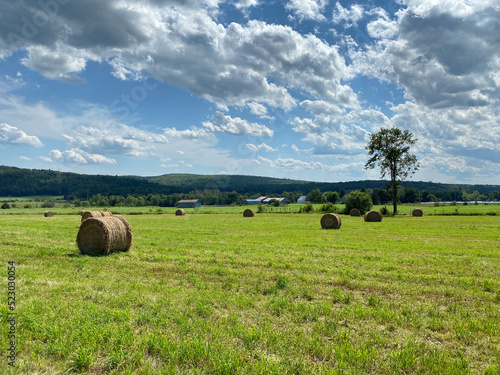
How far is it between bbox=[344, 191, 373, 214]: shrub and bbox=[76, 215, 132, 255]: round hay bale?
53673mm

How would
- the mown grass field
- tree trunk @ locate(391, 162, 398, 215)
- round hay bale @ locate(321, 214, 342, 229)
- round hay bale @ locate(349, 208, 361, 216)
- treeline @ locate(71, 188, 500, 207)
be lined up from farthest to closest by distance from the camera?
treeline @ locate(71, 188, 500, 207) < tree trunk @ locate(391, 162, 398, 215) < round hay bale @ locate(349, 208, 361, 216) < round hay bale @ locate(321, 214, 342, 229) < the mown grass field

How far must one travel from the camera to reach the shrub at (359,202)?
61.9 m

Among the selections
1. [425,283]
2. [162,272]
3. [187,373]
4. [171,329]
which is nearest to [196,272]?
[162,272]

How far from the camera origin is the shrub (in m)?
61.9

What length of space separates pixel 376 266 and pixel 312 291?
14.4 ft

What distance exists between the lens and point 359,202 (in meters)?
62.1

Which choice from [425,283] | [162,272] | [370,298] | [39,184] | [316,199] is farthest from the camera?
[39,184]

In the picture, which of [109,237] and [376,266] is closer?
[376,266]

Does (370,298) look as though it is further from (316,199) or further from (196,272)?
(316,199)

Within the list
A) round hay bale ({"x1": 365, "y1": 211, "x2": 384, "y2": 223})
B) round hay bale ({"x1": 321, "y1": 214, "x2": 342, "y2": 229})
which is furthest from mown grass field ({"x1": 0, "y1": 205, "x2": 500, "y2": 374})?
round hay bale ({"x1": 365, "y1": 211, "x2": 384, "y2": 223})

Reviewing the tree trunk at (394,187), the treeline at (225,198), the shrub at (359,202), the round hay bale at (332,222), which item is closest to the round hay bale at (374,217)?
the round hay bale at (332,222)

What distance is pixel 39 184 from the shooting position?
17312 cm

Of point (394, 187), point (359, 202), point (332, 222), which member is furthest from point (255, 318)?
point (394, 187)

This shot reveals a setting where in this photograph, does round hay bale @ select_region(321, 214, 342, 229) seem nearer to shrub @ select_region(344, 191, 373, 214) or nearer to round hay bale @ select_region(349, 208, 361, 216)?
round hay bale @ select_region(349, 208, 361, 216)
